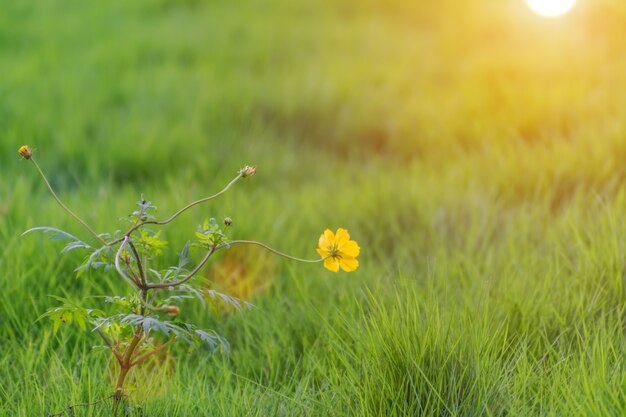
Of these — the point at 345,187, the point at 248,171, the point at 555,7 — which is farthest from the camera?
the point at 555,7

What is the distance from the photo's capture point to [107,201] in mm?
3213

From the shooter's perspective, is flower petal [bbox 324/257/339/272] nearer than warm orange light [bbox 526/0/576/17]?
Yes

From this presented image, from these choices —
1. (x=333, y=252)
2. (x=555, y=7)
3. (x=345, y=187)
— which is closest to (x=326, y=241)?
(x=333, y=252)

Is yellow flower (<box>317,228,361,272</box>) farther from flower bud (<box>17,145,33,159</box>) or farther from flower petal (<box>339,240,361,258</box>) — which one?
flower bud (<box>17,145,33,159</box>)

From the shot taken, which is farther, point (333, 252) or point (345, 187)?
point (345, 187)

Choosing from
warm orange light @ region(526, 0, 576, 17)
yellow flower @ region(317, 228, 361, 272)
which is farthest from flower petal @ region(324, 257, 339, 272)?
warm orange light @ region(526, 0, 576, 17)

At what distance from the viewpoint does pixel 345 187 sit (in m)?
3.68

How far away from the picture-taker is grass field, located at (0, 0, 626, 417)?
72.5 inches

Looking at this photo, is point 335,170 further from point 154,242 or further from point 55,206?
point 154,242

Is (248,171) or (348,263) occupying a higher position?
(248,171)

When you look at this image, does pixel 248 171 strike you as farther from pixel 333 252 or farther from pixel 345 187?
pixel 345 187

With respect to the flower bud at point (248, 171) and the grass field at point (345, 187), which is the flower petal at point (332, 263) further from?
the flower bud at point (248, 171)

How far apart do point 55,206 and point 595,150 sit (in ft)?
7.50

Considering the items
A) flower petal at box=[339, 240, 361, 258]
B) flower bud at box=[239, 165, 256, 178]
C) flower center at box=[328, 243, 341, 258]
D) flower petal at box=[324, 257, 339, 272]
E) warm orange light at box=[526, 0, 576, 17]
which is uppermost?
warm orange light at box=[526, 0, 576, 17]
